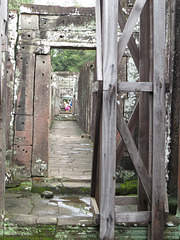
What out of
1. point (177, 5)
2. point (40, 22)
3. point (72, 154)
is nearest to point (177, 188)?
point (177, 5)

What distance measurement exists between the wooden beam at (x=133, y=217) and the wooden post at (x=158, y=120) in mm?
75

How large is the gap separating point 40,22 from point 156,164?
4.26 metres

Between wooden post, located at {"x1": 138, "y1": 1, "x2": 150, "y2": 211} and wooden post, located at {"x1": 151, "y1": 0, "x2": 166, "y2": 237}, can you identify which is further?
wooden post, located at {"x1": 138, "y1": 1, "x2": 150, "y2": 211}

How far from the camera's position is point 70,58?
2164 centimetres

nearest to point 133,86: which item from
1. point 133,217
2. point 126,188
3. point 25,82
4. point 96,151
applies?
point 96,151

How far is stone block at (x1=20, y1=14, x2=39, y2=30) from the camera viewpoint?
6.70 metres

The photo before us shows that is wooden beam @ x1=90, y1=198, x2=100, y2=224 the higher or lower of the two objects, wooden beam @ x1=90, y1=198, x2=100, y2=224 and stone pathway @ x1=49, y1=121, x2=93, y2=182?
the higher

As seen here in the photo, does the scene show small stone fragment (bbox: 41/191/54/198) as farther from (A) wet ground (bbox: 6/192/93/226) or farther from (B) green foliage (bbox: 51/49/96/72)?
(B) green foliage (bbox: 51/49/96/72)

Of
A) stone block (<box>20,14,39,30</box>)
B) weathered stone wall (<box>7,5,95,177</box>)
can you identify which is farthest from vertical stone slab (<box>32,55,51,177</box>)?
stone block (<box>20,14,39,30</box>)

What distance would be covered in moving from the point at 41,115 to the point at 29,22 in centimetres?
184

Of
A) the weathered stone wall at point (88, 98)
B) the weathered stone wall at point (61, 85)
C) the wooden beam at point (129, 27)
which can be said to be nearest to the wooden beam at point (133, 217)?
the wooden beam at point (129, 27)

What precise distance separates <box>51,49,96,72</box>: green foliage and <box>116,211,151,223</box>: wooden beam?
58.5 ft

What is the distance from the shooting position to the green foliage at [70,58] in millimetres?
21344

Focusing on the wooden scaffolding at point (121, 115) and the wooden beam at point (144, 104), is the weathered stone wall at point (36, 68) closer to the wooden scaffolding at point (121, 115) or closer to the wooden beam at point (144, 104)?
the wooden beam at point (144, 104)
